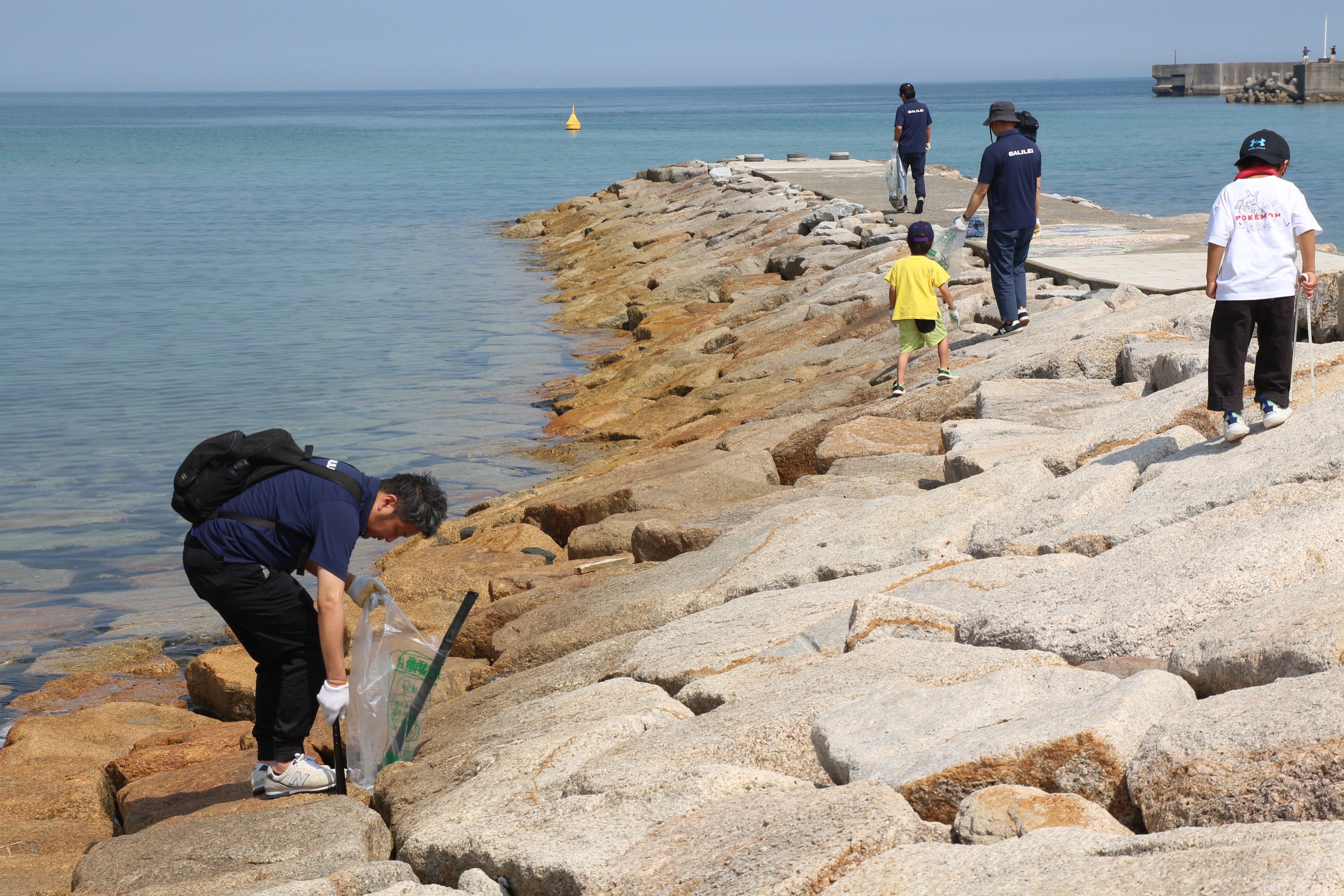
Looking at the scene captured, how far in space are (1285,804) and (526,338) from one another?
1576cm

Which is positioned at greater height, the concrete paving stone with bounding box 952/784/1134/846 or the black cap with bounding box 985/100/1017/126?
the black cap with bounding box 985/100/1017/126

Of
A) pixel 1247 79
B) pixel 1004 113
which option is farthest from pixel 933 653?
pixel 1247 79

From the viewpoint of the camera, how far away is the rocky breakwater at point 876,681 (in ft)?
9.64

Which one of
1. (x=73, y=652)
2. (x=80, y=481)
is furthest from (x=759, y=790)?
(x=80, y=481)

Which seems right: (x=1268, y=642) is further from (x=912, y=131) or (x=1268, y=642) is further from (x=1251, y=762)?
(x=912, y=131)

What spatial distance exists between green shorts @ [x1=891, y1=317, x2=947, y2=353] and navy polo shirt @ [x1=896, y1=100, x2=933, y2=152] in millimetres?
7493

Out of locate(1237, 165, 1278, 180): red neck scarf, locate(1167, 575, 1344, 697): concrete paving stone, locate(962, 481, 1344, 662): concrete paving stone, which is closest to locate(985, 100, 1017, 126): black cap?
locate(1237, 165, 1278, 180): red neck scarf

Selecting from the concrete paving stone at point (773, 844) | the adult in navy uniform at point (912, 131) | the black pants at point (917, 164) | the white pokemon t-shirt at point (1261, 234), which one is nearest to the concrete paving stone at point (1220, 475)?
the white pokemon t-shirt at point (1261, 234)

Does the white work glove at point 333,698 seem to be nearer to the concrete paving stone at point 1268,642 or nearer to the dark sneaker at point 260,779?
the dark sneaker at point 260,779

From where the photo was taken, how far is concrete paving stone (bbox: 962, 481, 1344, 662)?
13.0 feet

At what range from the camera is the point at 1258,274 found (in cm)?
535

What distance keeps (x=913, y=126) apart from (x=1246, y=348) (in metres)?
11.1

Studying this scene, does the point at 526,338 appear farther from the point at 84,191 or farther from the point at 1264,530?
the point at 84,191

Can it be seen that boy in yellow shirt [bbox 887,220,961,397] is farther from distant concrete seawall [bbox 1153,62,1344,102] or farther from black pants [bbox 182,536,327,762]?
distant concrete seawall [bbox 1153,62,1344,102]
